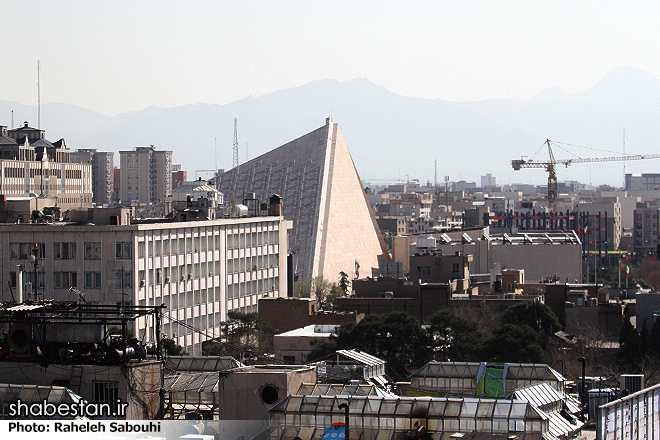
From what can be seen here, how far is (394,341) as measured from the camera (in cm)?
4697

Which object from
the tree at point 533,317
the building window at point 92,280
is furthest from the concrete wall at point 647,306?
the building window at point 92,280

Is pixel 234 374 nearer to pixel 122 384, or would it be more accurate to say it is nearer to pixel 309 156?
pixel 122 384

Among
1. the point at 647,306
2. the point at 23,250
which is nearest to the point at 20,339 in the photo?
the point at 23,250

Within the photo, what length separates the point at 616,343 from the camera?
192ft

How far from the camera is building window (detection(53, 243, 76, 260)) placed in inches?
2192

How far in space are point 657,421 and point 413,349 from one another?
2240 centimetres

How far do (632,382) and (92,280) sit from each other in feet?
102

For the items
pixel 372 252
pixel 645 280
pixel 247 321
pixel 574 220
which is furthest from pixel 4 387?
pixel 574 220

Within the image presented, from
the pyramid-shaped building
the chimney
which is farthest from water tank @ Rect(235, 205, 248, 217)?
the pyramid-shaped building

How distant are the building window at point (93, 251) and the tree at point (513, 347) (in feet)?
60.9

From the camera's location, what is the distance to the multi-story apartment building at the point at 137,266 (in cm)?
5525

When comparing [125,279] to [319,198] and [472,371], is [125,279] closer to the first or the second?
[472,371]

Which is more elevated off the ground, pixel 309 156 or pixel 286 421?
pixel 309 156

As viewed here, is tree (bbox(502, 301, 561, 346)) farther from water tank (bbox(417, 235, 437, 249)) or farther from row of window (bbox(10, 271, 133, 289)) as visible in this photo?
water tank (bbox(417, 235, 437, 249))
